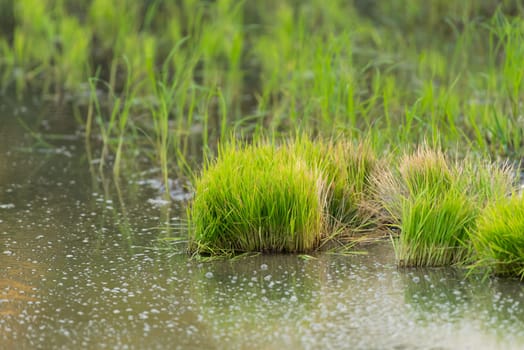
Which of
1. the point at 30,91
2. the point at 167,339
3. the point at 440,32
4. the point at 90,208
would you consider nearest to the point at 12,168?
the point at 90,208

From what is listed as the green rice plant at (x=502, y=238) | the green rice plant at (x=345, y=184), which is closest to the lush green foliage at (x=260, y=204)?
the green rice plant at (x=345, y=184)

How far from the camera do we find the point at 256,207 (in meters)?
3.43

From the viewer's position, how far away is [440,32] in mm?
8023

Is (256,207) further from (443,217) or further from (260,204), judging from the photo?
(443,217)

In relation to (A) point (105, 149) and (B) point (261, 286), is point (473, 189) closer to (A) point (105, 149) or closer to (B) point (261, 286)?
(B) point (261, 286)

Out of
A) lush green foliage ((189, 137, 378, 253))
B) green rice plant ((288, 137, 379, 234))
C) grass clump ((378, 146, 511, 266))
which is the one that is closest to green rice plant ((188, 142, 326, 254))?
lush green foliage ((189, 137, 378, 253))

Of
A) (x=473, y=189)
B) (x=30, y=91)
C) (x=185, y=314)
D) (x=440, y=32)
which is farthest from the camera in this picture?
(x=440, y=32)

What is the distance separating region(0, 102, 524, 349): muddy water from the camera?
2678 mm

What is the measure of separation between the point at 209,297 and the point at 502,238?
1008 mm

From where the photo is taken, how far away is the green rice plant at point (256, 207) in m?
3.42

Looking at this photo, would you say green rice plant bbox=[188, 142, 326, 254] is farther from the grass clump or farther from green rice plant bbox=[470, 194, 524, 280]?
green rice plant bbox=[470, 194, 524, 280]

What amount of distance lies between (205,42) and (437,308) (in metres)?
2.66

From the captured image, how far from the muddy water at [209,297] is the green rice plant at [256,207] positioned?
0.29ft

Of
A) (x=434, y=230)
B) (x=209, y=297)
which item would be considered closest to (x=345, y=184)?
(x=434, y=230)
